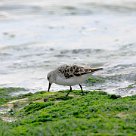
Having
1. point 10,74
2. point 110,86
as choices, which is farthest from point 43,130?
point 10,74

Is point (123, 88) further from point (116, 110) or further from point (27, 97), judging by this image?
point (116, 110)

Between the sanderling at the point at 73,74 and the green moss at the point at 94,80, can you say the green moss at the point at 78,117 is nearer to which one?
the sanderling at the point at 73,74

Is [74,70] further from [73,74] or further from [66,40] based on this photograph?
[66,40]

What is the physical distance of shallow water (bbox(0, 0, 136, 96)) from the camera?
15641 mm

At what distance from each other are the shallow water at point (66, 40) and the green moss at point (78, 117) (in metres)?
2.07

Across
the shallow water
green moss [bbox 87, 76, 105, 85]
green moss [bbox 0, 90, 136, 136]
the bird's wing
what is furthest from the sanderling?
green moss [bbox 87, 76, 105, 85]

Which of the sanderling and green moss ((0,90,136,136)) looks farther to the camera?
the sanderling

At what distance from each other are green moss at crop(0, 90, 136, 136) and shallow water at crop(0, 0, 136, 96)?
6.78 ft

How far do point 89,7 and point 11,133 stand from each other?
855 inches

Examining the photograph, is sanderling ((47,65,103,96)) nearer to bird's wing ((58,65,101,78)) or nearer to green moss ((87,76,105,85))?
bird's wing ((58,65,101,78))

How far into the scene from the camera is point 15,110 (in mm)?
11305

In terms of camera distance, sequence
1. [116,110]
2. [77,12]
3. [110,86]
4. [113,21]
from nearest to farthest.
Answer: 1. [116,110]
2. [110,86]
3. [113,21]
4. [77,12]

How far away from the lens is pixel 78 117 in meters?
9.18

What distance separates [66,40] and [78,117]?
13292 mm
